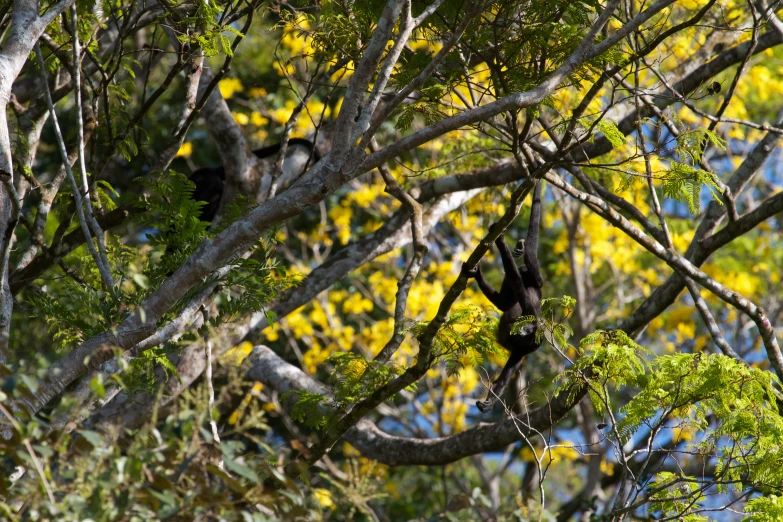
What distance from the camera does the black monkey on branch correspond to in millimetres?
4855

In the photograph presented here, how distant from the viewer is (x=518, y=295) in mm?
4965

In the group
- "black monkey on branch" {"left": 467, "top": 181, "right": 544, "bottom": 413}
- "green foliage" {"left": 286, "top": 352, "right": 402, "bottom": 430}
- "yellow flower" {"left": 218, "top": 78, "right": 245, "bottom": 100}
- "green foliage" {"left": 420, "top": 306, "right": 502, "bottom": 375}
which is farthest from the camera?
"yellow flower" {"left": 218, "top": 78, "right": 245, "bottom": 100}

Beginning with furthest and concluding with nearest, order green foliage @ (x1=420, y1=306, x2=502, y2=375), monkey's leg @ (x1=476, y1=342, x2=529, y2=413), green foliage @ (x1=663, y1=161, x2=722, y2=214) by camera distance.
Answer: monkey's leg @ (x1=476, y1=342, x2=529, y2=413), green foliage @ (x1=420, y1=306, x2=502, y2=375), green foliage @ (x1=663, y1=161, x2=722, y2=214)

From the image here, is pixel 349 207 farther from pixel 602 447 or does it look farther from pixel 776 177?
pixel 776 177

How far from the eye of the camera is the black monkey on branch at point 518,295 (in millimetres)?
4855

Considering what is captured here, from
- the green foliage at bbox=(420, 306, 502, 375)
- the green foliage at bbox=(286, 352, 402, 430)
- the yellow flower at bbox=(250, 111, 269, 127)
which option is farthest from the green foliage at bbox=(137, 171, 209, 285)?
the yellow flower at bbox=(250, 111, 269, 127)

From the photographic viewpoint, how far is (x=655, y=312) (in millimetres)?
4855

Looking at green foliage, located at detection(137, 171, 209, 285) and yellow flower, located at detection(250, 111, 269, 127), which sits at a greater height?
yellow flower, located at detection(250, 111, 269, 127)

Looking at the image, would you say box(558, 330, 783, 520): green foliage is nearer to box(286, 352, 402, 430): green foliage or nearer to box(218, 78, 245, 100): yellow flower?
box(286, 352, 402, 430): green foliage

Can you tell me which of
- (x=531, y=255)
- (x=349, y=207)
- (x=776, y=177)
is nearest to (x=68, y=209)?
(x=531, y=255)

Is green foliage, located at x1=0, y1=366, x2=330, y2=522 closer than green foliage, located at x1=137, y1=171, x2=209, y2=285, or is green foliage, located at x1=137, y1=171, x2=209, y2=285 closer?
green foliage, located at x1=0, y1=366, x2=330, y2=522

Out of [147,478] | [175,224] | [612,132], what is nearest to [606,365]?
[612,132]

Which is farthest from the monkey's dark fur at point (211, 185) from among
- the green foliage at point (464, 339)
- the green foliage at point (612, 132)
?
the green foliage at point (612, 132)

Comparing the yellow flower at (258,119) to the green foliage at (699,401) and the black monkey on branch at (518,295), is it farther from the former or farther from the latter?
the green foliage at (699,401)
